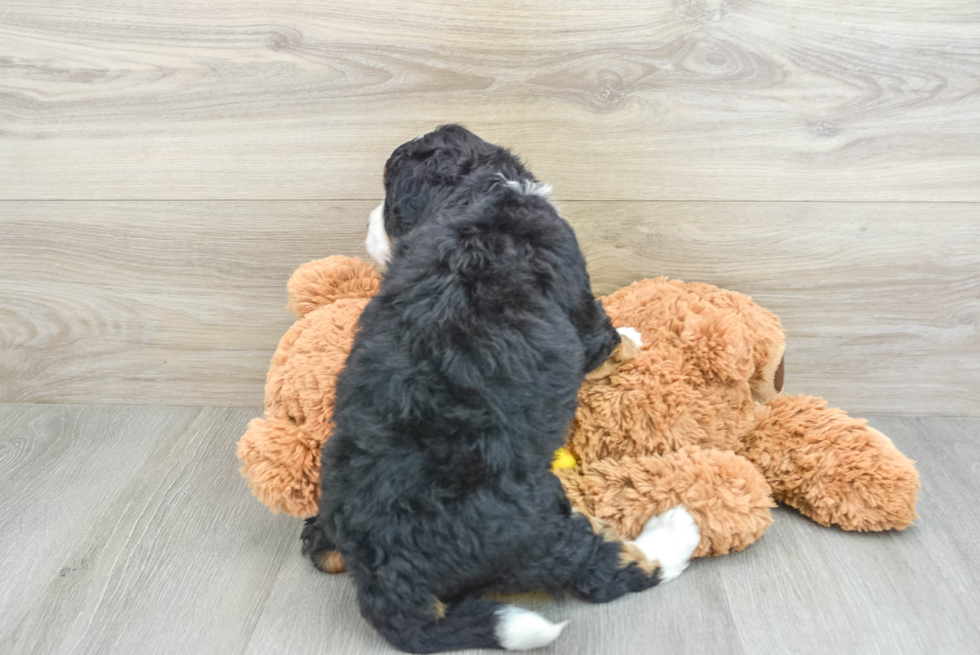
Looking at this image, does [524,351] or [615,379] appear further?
[615,379]

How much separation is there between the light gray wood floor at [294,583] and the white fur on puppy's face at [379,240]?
21.8 inches

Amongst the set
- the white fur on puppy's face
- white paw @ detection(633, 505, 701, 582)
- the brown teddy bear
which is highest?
the white fur on puppy's face

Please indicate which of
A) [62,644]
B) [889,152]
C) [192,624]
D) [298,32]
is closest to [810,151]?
[889,152]

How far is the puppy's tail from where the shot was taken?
954mm

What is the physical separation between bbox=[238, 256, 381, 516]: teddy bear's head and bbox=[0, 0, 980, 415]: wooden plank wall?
1.18ft

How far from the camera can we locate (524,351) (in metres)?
0.98

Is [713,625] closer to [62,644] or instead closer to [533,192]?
[533,192]

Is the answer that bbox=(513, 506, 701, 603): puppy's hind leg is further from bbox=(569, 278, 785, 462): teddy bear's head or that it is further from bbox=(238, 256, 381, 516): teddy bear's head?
bbox=(238, 256, 381, 516): teddy bear's head

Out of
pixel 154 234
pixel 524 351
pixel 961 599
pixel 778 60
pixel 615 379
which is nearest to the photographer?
pixel 524 351

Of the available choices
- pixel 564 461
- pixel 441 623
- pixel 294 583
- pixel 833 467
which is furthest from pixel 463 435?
pixel 833 467

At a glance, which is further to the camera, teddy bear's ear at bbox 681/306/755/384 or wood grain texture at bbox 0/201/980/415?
wood grain texture at bbox 0/201/980/415

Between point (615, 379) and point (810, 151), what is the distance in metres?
0.67

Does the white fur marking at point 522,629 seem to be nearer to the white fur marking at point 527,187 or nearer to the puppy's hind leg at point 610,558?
the puppy's hind leg at point 610,558

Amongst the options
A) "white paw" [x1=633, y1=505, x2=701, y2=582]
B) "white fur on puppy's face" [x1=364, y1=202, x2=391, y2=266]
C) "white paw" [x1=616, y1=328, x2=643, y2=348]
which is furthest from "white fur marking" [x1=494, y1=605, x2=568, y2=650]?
"white fur on puppy's face" [x1=364, y1=202, x2=391, y2=266]
